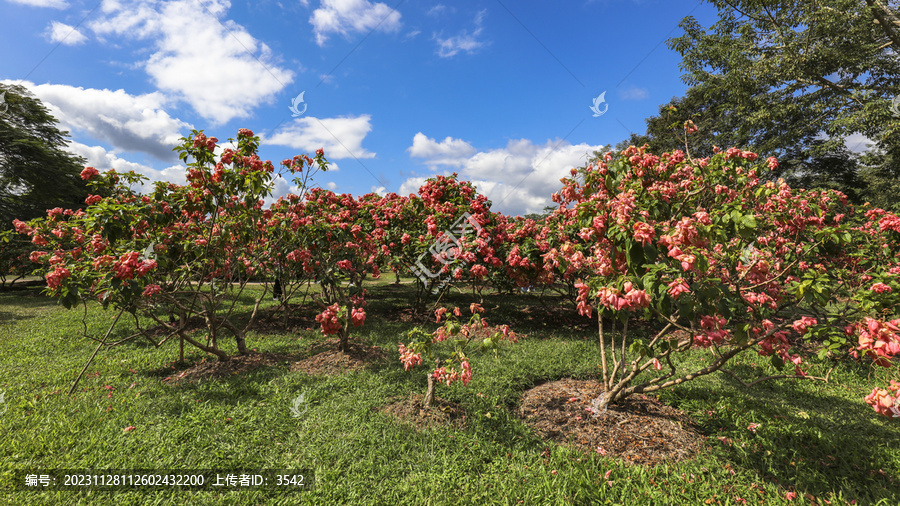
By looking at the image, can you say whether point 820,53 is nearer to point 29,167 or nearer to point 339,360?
point 339,360

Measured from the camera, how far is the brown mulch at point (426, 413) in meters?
3.45

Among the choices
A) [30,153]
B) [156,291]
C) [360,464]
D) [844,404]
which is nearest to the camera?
[360,464]

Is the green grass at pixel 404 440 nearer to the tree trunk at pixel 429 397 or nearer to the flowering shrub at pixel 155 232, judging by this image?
the tree trunk at pixel 429 397

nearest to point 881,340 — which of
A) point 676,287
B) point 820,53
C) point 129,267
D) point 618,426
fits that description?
point 676,287

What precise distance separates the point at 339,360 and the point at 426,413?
2.00 metres

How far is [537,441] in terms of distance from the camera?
3221 mm

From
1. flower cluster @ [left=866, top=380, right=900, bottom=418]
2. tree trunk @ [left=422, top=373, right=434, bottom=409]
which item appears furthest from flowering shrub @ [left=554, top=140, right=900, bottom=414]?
tree trunk @ [left=422, top=373, right=434, bottom=409]

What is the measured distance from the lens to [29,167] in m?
15.1

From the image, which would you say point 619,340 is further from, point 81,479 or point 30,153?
point 30,153

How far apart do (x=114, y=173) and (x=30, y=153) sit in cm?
1851

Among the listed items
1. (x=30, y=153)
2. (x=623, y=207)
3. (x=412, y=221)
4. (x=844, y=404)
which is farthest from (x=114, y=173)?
(x=30, y=153)

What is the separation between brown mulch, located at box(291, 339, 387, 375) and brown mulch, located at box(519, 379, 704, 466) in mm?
2420

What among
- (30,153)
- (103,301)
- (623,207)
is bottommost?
(103,301)

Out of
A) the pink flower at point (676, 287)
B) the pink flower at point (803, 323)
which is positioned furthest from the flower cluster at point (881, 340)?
the pink flower at point (676, 287)
